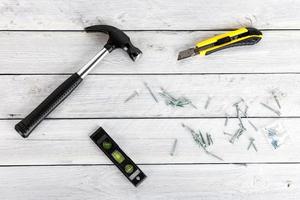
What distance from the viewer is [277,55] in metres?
1.22

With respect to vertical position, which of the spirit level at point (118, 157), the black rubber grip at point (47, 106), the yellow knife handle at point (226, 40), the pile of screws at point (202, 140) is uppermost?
the black rubber grip at point (47, 106)

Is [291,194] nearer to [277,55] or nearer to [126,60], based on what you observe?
[277,55]

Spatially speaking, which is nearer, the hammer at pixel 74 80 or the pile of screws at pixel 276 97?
the hammer at pixel 74 80

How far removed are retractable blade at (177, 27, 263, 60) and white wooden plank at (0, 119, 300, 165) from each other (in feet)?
0.70

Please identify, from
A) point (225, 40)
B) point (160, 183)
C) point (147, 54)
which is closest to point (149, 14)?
point (147, 54)

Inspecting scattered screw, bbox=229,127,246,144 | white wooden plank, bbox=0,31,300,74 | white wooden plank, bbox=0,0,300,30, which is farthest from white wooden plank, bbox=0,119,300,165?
white wooden plank, bbox=0,0,300,30

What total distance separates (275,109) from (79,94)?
606mm

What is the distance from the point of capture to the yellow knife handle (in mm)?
1164

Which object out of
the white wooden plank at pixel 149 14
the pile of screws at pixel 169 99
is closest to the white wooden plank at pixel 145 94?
the pile of screws at pixel 169 99

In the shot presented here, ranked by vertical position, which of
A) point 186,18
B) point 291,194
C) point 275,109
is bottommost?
point 291,194

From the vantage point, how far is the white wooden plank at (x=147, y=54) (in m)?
1.19

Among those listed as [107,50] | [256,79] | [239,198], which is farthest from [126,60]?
[239,198]

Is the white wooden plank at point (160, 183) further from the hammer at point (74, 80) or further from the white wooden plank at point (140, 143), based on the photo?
the hammer at point (74, 80)

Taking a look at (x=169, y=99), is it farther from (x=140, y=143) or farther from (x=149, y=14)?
(x=149, y=14)
